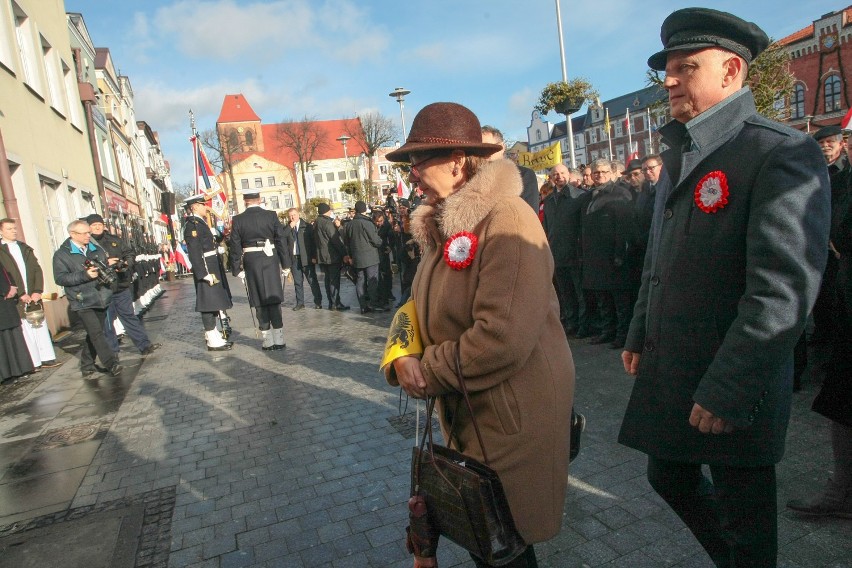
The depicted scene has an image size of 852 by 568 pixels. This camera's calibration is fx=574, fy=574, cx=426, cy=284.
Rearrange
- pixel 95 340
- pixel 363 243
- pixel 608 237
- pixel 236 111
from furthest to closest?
1. pixel 236 111
2. pixel 363 243
3. pixel 95 340
4. pixel 608 237

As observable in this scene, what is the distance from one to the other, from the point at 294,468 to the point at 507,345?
2.90 metres

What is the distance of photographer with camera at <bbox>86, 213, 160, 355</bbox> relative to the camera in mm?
8180

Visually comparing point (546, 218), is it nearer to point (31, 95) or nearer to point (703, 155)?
point (703, 155)

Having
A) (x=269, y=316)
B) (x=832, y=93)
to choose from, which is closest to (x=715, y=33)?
(x=269, y=316)

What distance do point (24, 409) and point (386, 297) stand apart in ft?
22.1

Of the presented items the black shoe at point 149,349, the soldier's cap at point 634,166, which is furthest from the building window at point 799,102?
the black shoe at point 149,349

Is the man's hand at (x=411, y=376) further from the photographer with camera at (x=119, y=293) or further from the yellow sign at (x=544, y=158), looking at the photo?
the yellow sign at (x=544, y=158)

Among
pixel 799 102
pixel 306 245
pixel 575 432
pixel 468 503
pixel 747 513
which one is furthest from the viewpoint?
pixel 799 102

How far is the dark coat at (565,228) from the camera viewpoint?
7.30m

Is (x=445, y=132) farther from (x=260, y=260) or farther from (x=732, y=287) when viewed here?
(x=260, y=260)

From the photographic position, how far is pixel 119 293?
8.46 metres

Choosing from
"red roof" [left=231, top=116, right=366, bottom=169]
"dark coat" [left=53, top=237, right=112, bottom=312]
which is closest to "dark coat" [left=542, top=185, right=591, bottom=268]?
"dark coat" [left=53, top=237, right=112, bottom=312]

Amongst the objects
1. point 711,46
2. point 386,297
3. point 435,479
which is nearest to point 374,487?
point 435,479

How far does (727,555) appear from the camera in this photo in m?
2.09
